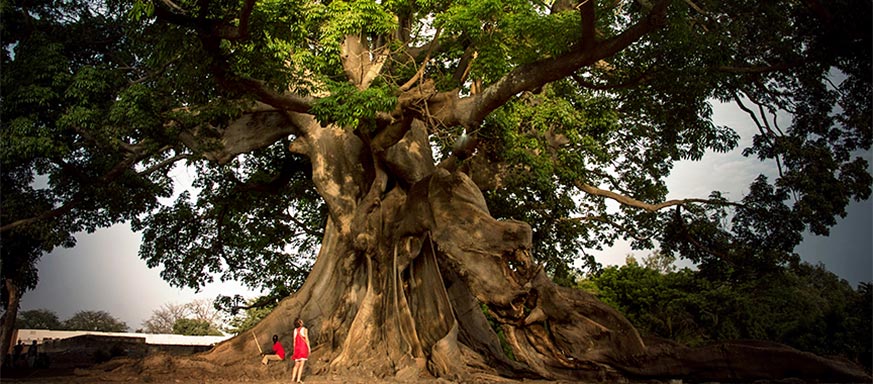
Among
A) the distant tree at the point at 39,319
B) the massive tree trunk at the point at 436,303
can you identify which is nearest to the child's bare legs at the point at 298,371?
the massive tree trunk at the point at 436,303

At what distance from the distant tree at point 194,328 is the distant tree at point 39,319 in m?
6.63

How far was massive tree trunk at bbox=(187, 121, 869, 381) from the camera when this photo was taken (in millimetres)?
8648

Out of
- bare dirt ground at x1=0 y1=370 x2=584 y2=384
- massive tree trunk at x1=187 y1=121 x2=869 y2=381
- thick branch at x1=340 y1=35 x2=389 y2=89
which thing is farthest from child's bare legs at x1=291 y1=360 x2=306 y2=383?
thick branch at x1=340 y1=35 x2=389 y2=89

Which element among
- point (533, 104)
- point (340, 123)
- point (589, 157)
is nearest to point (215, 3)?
point (340, 123)

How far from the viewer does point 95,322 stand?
44.8m

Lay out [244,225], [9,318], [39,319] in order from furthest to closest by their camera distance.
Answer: [39,319], [244,225], [9,318]

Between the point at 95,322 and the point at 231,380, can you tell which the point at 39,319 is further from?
the point at 231,380

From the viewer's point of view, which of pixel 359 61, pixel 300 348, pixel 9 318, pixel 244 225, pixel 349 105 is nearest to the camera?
pixel 349 105

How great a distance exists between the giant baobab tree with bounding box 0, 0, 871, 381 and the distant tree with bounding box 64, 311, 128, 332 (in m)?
34.0

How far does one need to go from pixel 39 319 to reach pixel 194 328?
8489 millimetres

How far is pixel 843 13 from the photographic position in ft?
28.9

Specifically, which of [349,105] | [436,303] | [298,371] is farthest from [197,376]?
[349,105]

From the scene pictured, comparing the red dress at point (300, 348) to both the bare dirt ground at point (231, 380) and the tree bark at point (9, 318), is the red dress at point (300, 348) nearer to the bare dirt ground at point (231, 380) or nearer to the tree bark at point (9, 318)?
the bare dirt ground at point (231, 380)

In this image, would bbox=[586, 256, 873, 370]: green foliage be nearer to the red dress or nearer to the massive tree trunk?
the massive tree trunk
